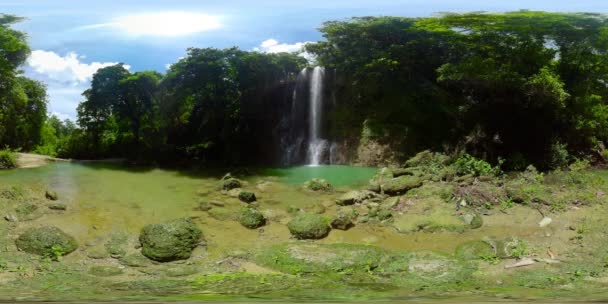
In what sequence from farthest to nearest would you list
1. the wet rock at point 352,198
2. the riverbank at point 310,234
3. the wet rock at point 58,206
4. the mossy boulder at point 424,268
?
the wet rock at point 352,198 → the wet rock at point 58,206 → the mossy boulder at point 424,268 → the riverbank at point 310,234

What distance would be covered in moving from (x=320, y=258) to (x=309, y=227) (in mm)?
716

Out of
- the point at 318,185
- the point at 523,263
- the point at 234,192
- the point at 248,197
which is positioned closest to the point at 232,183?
the point at 234,192

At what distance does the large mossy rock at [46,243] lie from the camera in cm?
335

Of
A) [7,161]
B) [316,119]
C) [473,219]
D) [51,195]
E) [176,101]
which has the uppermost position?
[176,101]

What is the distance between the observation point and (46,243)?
11.1 ft

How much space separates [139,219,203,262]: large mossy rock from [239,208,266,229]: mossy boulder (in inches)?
26.1

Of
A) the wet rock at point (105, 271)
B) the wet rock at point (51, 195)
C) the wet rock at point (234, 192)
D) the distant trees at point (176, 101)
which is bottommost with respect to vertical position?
the wet rock at point (105, 271)

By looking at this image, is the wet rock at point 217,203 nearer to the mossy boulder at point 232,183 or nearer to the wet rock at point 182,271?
the mossy boulder at point 232,183

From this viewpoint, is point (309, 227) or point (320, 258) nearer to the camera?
point (320, 258)

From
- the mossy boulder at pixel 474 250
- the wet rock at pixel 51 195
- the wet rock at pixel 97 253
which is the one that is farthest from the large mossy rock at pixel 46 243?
the mossy boulder at pixel 474 250

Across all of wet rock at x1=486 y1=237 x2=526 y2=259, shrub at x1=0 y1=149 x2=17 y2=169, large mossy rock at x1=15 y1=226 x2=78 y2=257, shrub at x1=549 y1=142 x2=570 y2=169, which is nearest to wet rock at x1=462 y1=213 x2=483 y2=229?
wet rock at x1=486 y1=237 x2=526 y2=259

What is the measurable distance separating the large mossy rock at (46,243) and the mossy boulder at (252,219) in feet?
4.65

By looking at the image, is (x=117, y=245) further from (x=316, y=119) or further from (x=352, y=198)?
(x=316, y=119)

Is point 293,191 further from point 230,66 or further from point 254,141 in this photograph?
point 230,66
